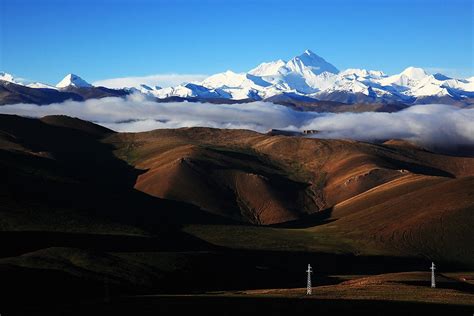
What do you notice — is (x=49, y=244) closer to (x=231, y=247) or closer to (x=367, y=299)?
(x=231, y=247)

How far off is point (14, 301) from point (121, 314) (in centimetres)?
2975

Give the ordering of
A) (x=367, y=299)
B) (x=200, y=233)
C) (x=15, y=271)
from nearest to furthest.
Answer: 1. (x=367, y=299)
2. (x=15, y=271)
3. (x=200, y=233)

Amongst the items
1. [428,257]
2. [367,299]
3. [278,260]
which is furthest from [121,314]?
[428,257]

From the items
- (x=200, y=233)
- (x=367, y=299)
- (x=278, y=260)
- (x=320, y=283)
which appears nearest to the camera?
(x=367, y=299)

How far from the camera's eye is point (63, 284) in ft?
330

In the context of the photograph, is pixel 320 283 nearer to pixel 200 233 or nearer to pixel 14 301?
pixel 14 301

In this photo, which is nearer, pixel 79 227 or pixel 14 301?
pixel 14 301

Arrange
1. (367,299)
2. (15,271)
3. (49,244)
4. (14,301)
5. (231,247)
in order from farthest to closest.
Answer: (231,247), (49,244), (15,271), (14,301), (367,299)

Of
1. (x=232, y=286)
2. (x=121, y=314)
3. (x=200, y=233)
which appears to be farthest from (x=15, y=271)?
(x=200, y=233)

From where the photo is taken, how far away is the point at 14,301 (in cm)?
8838

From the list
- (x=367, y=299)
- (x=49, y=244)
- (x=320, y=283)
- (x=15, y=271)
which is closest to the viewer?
(x=367, y=299)

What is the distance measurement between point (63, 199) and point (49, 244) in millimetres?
48655

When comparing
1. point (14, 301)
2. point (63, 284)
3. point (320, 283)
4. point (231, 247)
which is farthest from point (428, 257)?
point (14, 301)

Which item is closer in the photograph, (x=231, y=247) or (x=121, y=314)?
(x=121, y=314)
